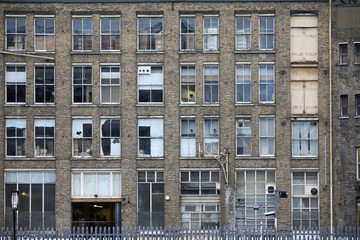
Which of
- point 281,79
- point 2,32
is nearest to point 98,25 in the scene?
point 2,32

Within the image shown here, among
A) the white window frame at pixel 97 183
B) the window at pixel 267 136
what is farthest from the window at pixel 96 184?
the window at pixel 267 136

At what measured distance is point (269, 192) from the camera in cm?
4397

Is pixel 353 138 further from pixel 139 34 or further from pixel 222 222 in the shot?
pixel 139 34

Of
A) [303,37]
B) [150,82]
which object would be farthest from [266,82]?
[150,82]

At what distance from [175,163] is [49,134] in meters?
8.64

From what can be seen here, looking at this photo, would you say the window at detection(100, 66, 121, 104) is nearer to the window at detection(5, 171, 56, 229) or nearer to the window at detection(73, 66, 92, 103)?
the window at detection(73, 66, 92, 103)

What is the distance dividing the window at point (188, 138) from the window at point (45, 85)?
898cm

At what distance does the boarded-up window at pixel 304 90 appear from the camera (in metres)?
44.6

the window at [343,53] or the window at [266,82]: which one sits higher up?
the window at [343,53]

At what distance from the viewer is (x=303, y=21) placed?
44.8 metres

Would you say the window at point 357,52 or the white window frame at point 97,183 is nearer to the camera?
the window at point 357,52

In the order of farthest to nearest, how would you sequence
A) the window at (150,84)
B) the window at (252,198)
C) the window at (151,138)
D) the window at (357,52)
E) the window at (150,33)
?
the window at (150,33) < the window at (150,84) < the window at (151,138) < the window at (357,52) < the window at (252,198)

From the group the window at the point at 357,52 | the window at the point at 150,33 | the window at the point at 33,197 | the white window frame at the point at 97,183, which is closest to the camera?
the window at the point at 33,197

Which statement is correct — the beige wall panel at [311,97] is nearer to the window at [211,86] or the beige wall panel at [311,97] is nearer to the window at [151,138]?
the window at [211,86]
